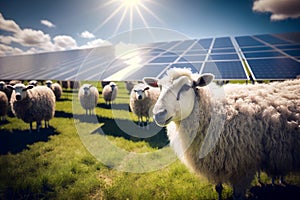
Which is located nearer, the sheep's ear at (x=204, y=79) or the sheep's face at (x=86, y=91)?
the sheep's ear at (x=204, y=79)

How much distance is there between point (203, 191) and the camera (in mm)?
3312

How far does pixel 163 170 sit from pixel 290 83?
3250 mm

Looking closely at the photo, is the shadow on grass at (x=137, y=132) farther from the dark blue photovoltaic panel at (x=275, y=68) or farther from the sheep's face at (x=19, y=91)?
the dark blue photovoltaic panel at (x=275, y=68)

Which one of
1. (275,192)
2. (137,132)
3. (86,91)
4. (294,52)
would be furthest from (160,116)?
(294,52)

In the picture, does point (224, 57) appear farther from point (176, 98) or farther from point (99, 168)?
point (99, 168)

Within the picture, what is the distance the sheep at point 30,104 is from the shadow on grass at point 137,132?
2.29m

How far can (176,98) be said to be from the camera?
2.40m

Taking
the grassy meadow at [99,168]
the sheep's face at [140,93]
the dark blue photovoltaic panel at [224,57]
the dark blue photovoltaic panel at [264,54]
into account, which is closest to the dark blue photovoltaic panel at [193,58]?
the dark blue photovoltaic panel at [224,57]

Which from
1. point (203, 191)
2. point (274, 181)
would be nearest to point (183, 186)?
point (203, 191)

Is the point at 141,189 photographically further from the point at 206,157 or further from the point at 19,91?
the point at 19,91

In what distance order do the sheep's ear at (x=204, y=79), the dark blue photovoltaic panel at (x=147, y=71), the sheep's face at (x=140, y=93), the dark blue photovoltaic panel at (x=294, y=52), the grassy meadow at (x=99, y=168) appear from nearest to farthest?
the sheep's ear at (x=204, y=79) → the grassy meadow at (x=99, y=168) → the sheep's face at (x=140, y=93) → the dark blue photovoltaic panel at (x=147, y=71) → the dark blue photovoltaic panel at (x=294, y=52)

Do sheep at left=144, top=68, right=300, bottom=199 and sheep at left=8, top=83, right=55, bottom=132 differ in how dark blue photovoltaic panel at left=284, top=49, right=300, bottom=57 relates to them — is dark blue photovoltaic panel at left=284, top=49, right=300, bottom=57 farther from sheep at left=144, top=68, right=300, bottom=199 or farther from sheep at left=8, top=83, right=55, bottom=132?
sheep at left=8, top=83, right=55, bottom=132


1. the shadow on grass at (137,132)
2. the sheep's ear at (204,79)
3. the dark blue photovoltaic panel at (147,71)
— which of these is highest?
the dark blue photovoltaic panel at (147,71)

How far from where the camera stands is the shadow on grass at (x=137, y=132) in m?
5.88
